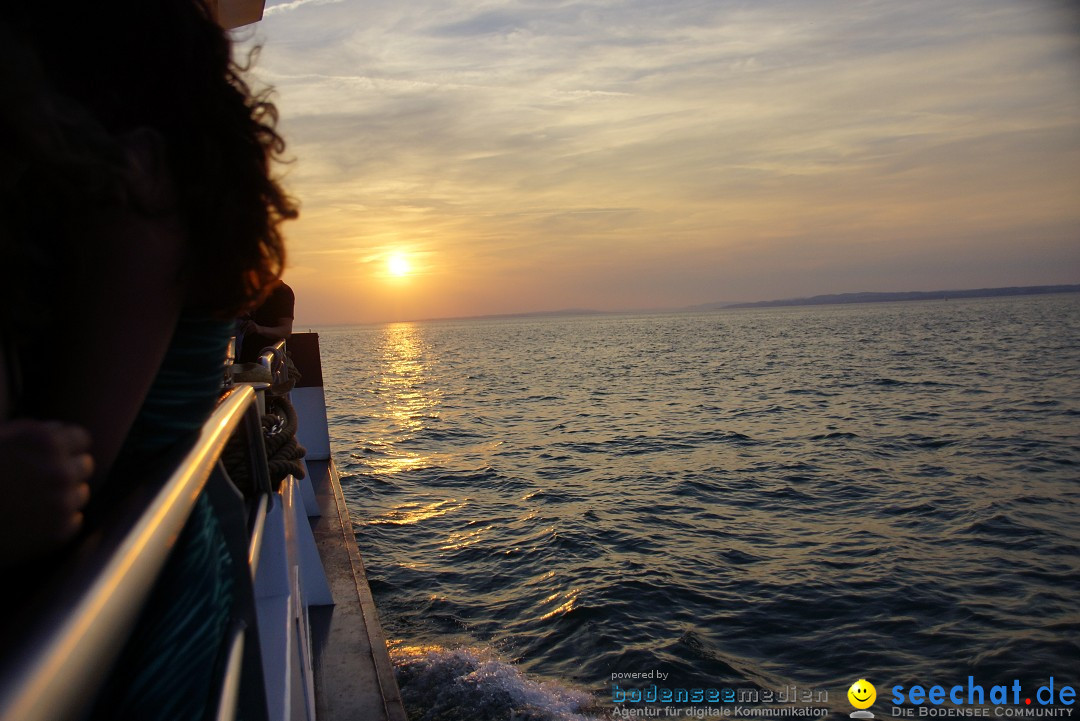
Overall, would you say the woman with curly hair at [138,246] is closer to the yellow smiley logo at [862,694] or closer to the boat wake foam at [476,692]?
the boat wake foam at [476,692]

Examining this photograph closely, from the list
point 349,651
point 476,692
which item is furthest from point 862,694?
point 349,651

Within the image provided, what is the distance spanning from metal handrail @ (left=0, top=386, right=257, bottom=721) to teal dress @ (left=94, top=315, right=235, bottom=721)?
11.2 inches

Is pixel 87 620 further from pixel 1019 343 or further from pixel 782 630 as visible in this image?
pixel 1019 343

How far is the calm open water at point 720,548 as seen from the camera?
5996mm

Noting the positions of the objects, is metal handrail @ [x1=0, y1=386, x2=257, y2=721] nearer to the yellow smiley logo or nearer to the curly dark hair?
the curly dark hair

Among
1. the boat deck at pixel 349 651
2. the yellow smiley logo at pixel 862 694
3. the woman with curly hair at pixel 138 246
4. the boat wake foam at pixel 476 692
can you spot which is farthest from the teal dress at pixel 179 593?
the yellow smiley logo at pixel 862 694

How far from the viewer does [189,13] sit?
1.08 meters

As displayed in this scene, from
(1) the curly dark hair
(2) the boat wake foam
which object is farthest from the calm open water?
(1) the curly dark hair

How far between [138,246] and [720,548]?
8.47 meters

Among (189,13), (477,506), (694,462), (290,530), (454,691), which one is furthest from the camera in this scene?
(694,462)

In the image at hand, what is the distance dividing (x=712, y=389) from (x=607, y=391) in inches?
143

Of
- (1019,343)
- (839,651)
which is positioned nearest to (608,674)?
(839,651)

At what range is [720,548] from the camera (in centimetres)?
869

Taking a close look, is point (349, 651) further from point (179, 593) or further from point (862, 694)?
point (862, 694)
